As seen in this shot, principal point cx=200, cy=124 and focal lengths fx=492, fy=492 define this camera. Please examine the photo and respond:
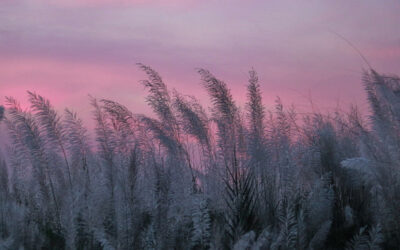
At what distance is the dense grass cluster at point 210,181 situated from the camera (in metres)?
2.81

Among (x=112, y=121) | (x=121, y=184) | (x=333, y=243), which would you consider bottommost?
(x=333, y=243)

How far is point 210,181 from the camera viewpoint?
15.4ft

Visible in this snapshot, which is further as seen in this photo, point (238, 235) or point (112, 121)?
point (112, 121)

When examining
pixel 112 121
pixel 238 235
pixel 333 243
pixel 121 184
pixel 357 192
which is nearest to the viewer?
pixel 121 184

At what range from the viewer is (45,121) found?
15.5 feet

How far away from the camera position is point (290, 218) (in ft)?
9.92

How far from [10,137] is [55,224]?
1.47m

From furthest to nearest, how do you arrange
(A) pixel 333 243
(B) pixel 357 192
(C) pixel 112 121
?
(C) pixel 112 121
(B) pixel 357 192
(A) pixel 333 243

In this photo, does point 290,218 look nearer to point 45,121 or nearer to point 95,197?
point 95,197

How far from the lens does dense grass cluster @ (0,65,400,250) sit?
2812mm

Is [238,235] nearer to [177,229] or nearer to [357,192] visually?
[177,229]

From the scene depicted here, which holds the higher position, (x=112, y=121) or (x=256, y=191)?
(x=112, y=121)

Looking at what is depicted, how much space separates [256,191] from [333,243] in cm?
76

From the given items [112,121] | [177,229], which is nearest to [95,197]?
[177,229]
